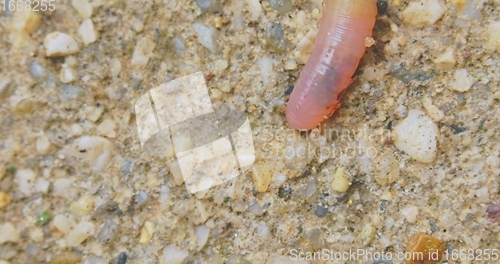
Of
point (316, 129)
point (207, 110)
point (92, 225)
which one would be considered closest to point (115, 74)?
point (207, 110)

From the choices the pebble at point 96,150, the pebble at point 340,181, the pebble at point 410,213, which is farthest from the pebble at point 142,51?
the pebble at point 410,213

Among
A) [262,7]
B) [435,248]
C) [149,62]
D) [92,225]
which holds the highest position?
[262,7]

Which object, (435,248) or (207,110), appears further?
(207,110)

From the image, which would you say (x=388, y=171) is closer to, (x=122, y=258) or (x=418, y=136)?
(x=418, y=136)

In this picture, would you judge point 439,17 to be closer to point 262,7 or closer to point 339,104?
point 339,104

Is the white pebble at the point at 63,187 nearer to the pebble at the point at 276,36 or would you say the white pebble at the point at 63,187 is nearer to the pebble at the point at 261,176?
the pebble at the point at 261,176

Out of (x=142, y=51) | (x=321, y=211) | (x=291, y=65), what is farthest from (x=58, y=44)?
(x=321, y=211)
